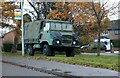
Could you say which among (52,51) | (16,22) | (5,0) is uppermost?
(5,0)

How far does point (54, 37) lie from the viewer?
84.6 feet

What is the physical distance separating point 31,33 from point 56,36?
466 centimetres

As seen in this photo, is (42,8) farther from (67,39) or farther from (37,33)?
(67,39)

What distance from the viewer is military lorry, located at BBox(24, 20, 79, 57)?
2588 centimetres

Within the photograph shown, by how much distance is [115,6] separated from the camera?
27953mm

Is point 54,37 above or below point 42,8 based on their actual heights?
below

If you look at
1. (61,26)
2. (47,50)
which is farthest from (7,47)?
(61,26)

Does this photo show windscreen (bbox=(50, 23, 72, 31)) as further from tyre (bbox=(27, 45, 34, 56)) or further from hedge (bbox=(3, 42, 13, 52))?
hedge (bbox=(3, 42, 13, 52))

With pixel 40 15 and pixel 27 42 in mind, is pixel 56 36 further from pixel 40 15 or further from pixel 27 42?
pixel 40 15

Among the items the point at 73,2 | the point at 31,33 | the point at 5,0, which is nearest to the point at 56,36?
the point at 31,33

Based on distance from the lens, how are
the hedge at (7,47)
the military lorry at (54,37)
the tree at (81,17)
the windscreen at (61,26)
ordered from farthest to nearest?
the hedge at (7,47) < the tree at (81,17) < the windscreen at (61,26) < the military lorry at (54,37)

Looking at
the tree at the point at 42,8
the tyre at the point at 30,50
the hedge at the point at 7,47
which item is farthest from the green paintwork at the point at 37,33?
the hedge at the point at 7,47

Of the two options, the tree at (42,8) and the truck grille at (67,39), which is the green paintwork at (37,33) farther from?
the tree at (42,8)

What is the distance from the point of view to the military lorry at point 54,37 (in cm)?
2588
